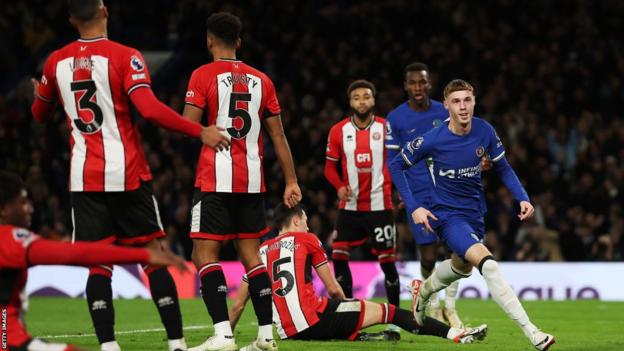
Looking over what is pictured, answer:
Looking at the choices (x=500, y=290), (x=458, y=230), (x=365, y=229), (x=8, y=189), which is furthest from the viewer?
(x=365, y=229)

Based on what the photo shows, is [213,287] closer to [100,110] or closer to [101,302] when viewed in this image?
[101,302]

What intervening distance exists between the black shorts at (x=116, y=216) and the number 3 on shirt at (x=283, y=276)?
223 centimetres

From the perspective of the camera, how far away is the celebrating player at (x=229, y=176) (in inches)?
317

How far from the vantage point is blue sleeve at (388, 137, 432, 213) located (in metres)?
9.17

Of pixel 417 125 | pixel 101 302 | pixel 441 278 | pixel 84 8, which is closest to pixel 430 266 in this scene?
pixel 417 125

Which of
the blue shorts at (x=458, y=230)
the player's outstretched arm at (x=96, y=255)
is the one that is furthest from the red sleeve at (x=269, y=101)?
the player's outstretched arm at (x=96, y=255)

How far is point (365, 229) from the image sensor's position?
11820 millimetres

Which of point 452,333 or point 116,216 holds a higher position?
point 116,216

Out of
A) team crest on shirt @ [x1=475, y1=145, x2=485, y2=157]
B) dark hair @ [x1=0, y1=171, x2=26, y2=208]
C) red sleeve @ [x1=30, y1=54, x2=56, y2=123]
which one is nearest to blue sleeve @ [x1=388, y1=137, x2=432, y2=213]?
team crest on shirt @ [x1=475, y1=145, x2=485, y2=157]

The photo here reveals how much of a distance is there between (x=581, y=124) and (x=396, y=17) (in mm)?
5545

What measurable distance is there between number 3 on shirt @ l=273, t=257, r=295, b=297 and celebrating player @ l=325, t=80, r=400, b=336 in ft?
8.12

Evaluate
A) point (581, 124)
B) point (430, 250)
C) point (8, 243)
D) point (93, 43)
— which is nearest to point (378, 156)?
point (430, 250)

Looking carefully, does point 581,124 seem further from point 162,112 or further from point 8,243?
point 8,243

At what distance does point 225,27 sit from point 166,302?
223 cm
